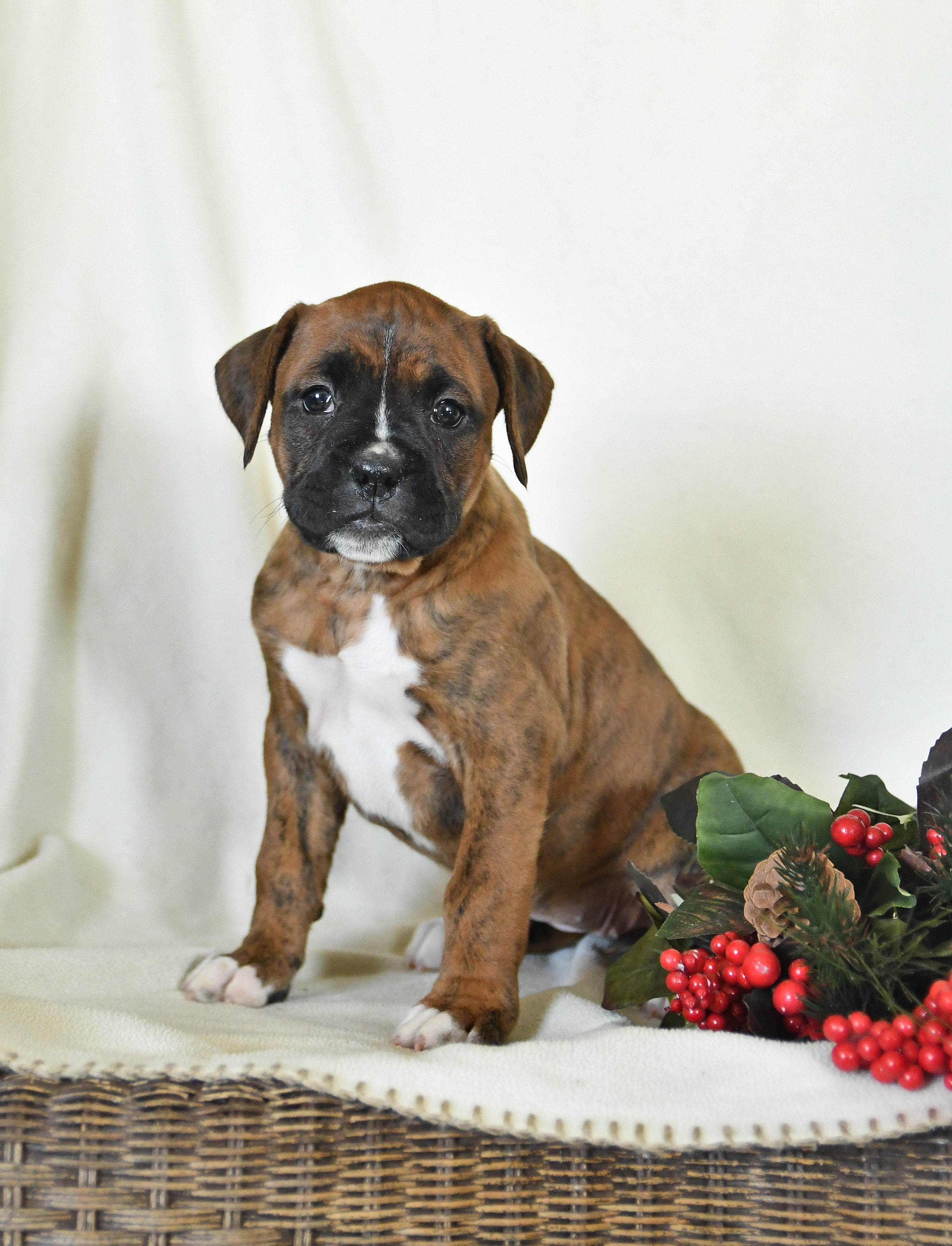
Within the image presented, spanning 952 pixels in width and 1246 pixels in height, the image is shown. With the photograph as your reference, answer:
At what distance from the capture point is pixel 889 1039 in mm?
1910

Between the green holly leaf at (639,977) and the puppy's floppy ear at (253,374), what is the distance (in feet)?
4.51

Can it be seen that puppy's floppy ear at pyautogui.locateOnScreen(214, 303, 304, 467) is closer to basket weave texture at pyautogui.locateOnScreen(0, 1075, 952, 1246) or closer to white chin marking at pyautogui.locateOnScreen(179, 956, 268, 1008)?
white chin marking at pyautogui.locateOnScreen(179, 956, 268, 1008)

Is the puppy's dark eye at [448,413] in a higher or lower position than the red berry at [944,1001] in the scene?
higher

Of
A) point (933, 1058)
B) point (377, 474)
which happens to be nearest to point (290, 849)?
point (377, 474)

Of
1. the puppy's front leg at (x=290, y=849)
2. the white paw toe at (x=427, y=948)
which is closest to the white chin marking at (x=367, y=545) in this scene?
the puppy's front leg at (x=290, y=849)

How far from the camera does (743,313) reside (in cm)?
418

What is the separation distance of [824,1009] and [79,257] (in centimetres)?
Answer: 300

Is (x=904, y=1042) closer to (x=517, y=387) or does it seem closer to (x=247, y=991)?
(x=247, y=991)

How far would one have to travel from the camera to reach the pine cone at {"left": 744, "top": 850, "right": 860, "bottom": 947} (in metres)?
2.07

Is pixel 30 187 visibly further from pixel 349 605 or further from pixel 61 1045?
pixel 61 1045

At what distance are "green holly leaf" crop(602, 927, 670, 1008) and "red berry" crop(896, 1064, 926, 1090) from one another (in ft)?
2.14

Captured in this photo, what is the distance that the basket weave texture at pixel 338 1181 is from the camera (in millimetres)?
2012

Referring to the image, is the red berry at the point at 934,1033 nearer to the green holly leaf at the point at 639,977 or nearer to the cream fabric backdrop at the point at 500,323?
the green holly leaf at the point at 639,977

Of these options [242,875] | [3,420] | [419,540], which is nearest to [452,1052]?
[419,540]
